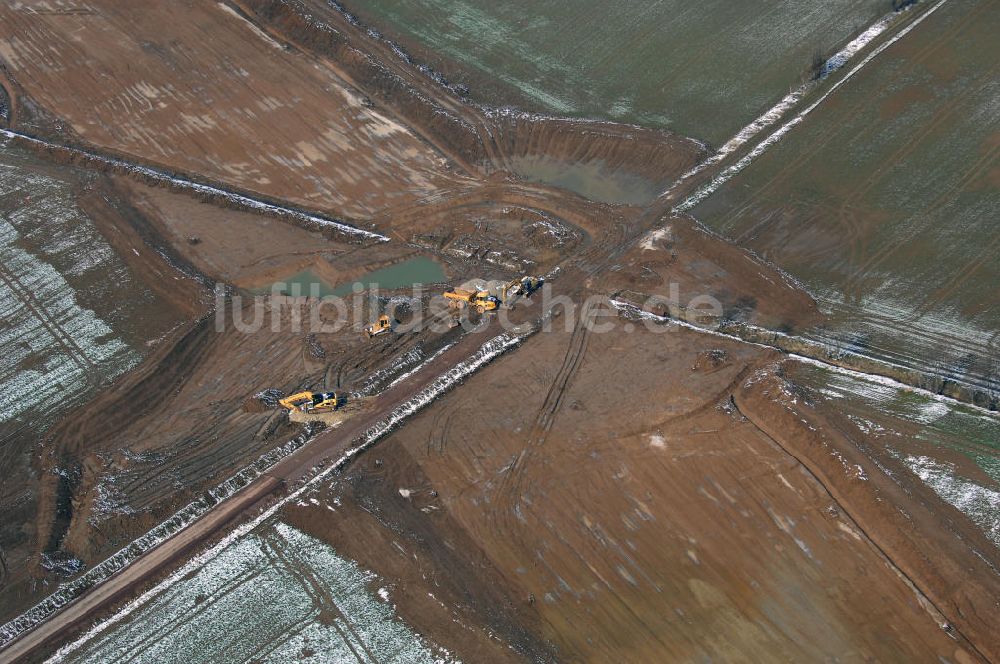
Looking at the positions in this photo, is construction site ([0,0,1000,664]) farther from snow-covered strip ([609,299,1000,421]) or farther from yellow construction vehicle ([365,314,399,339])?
yellow construction vehicle ([365,314,399,339])

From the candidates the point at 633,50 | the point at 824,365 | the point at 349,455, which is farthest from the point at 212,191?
the point at 824,365

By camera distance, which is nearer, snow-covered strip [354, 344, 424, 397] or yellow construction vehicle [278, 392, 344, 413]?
yellow construction vehicle [278, 392, 344, 413]

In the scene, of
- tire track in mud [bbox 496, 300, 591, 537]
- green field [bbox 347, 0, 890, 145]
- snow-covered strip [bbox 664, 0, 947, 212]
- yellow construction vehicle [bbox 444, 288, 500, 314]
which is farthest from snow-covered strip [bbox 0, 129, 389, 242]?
snow-covered strip [bbox 664, 0, 947, 212]

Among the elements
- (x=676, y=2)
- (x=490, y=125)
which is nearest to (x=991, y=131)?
(x=676, y=2)

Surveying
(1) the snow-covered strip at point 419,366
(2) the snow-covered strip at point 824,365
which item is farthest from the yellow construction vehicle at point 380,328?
(2) the snow-covered strip at point 824,365

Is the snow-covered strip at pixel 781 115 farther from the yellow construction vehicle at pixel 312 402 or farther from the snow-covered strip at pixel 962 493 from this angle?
the yellow construction vehicle at pixel 312 402

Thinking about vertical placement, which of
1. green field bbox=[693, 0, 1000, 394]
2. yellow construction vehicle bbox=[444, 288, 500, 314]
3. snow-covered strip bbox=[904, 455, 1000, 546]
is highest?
green field bbox=[693, 0, 1000, 394]
